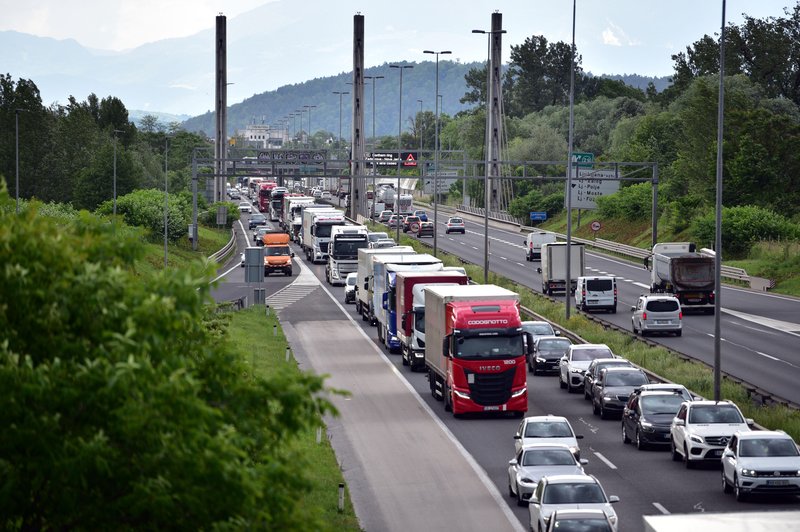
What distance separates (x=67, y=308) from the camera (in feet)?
41.0

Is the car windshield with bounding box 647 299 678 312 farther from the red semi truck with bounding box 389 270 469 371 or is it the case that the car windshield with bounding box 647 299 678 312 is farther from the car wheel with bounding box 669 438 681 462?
the car wheel with bounding box 669 438 681 462

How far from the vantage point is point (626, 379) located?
3753 centimetres

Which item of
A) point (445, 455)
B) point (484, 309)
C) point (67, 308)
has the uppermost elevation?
point (67, 308)

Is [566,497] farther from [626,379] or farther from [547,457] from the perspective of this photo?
[626,379]

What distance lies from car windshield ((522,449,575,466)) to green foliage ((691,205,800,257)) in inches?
2369

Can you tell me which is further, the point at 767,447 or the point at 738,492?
the point at 767,447

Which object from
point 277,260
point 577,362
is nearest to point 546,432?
point 577,362

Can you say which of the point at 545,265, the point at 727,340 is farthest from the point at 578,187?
the point at 727,340

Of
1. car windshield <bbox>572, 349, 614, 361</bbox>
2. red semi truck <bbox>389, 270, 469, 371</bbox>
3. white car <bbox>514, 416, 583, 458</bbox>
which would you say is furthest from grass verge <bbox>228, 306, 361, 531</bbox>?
car windshield <bbox>572, 349, 614, 361</bbox>

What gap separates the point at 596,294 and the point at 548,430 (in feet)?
112

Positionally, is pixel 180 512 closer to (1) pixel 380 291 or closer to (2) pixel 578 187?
(1) pixel 380 291

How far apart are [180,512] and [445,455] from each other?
66.2 feet

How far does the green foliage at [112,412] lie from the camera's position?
38.5ft

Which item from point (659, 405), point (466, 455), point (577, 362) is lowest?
point (466, 455)
